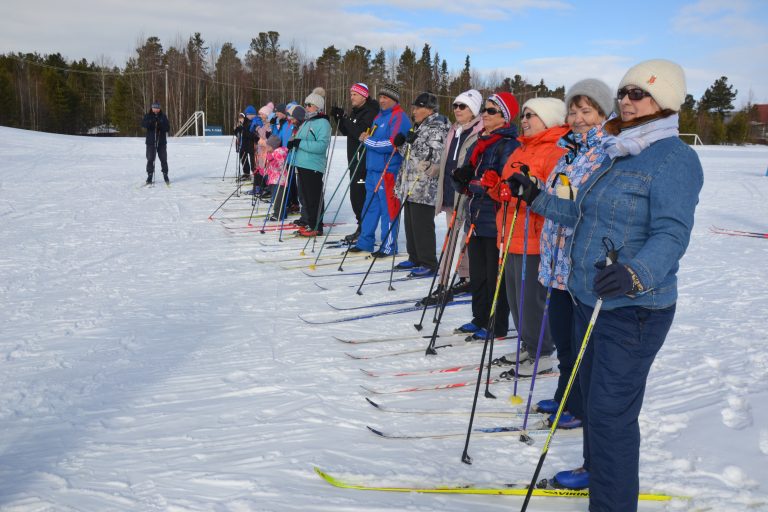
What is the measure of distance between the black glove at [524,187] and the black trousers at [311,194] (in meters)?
5.24

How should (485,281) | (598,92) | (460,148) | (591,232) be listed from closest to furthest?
(591,232), (598,92), (485,281), (460,148)

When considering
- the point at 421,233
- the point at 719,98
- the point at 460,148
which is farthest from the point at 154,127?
the point at 719,98

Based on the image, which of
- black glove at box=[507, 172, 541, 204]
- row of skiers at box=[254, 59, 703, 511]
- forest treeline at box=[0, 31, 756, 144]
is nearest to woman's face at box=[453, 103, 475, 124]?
row of skiers at box=[254, 59, 703, 511]

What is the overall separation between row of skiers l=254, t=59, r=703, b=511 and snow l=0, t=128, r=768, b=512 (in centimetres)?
44

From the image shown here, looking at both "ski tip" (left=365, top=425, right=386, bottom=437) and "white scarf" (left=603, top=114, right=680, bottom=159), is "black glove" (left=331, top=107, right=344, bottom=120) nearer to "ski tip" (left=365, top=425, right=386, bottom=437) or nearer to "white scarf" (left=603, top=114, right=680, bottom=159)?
"ski tip" (left=365, top=425, right=386, bottom=437)

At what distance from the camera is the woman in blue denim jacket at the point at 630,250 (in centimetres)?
179

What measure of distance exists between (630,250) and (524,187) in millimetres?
787

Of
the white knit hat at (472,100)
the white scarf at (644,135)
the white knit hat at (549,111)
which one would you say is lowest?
the white scarf at (644,135)

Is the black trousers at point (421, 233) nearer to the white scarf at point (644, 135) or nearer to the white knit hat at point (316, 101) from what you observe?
the white knit hat at point (316, 101)

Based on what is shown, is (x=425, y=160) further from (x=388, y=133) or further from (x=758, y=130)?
(x=758, y=130)

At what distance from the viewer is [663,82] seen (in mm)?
1855

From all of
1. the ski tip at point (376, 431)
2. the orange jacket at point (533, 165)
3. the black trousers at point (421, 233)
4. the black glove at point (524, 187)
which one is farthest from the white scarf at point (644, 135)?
the black trousers at point (421, 233)

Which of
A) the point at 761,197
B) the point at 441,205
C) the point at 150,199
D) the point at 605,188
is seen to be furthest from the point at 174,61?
the point at 605,188

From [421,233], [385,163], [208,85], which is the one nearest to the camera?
[421,233]
